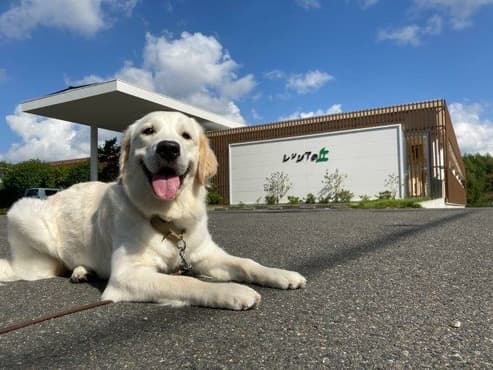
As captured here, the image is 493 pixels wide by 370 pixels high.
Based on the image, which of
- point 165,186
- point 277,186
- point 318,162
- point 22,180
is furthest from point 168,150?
point 22,180

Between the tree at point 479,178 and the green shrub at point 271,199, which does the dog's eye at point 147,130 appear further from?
the tree at point 479,178

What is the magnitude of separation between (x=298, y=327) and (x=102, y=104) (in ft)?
80.0

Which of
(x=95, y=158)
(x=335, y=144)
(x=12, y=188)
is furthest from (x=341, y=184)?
(x=12, y=188)

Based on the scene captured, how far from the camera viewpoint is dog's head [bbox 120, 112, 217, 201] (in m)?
3.00

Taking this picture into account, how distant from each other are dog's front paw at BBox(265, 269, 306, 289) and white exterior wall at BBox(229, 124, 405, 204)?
64.1 feet

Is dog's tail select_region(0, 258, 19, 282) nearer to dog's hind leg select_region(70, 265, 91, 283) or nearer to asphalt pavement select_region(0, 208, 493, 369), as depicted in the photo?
asphalt pavement select_region(0, 208, 493, 369)

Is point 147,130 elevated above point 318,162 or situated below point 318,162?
below

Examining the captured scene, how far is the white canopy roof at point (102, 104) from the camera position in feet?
72.8

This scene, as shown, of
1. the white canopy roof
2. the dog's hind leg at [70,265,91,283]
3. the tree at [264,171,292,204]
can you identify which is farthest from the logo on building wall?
the dog's hind leg at [70,265,91,283]

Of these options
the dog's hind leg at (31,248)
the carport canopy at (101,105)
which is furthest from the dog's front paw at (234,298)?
the carport canopy at (101,105)

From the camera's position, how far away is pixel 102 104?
2395cm

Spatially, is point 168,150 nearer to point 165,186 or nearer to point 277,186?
point 165,186

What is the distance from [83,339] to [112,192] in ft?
5.23

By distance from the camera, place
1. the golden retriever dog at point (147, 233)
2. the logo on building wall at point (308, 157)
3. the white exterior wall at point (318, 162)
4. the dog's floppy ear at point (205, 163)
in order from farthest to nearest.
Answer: the logo on building wall at point (308, 157) → the white exterior wall at point (318, 162) → the dog's floppy ear at point (205, 163) → the golden retriever dog at point (147, 233)
